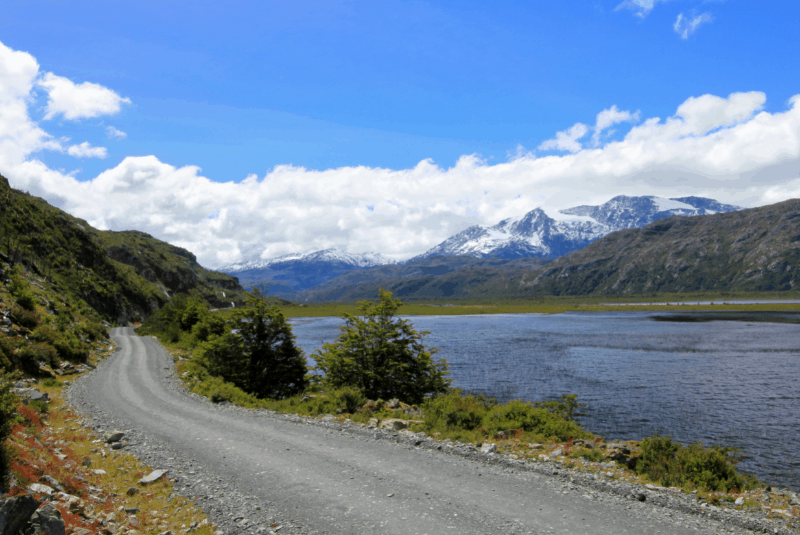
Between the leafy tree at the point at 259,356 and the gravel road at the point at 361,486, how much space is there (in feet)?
40.9

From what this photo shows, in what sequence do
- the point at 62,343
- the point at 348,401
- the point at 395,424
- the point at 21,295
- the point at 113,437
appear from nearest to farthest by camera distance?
the point at 113,437, the point at 395,424, the point at 348,401, the point at 62,343, the point at 21,295

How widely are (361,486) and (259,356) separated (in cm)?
2463

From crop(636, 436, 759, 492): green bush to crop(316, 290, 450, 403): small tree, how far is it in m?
16.1

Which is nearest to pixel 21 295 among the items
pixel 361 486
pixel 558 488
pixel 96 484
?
pixel 96 484

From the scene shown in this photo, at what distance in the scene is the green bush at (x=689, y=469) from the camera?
16.0 meters

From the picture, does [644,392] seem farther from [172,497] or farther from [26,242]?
[26,242]

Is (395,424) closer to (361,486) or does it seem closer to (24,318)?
(361,486)

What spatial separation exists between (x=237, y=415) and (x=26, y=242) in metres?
68.8

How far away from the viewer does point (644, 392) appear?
4047 cm

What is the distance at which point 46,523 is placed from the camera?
28.0 feet

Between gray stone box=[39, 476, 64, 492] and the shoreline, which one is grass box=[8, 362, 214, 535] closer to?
gray stone box=[39, 476, 64, 492]

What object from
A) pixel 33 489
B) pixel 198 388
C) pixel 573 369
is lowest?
pixel 573 369

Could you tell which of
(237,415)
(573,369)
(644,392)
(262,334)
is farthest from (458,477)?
(573,369)

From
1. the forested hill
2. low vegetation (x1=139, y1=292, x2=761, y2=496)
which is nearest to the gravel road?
low vegetation (x1=139, y1=292, x2=761, y2=496)
